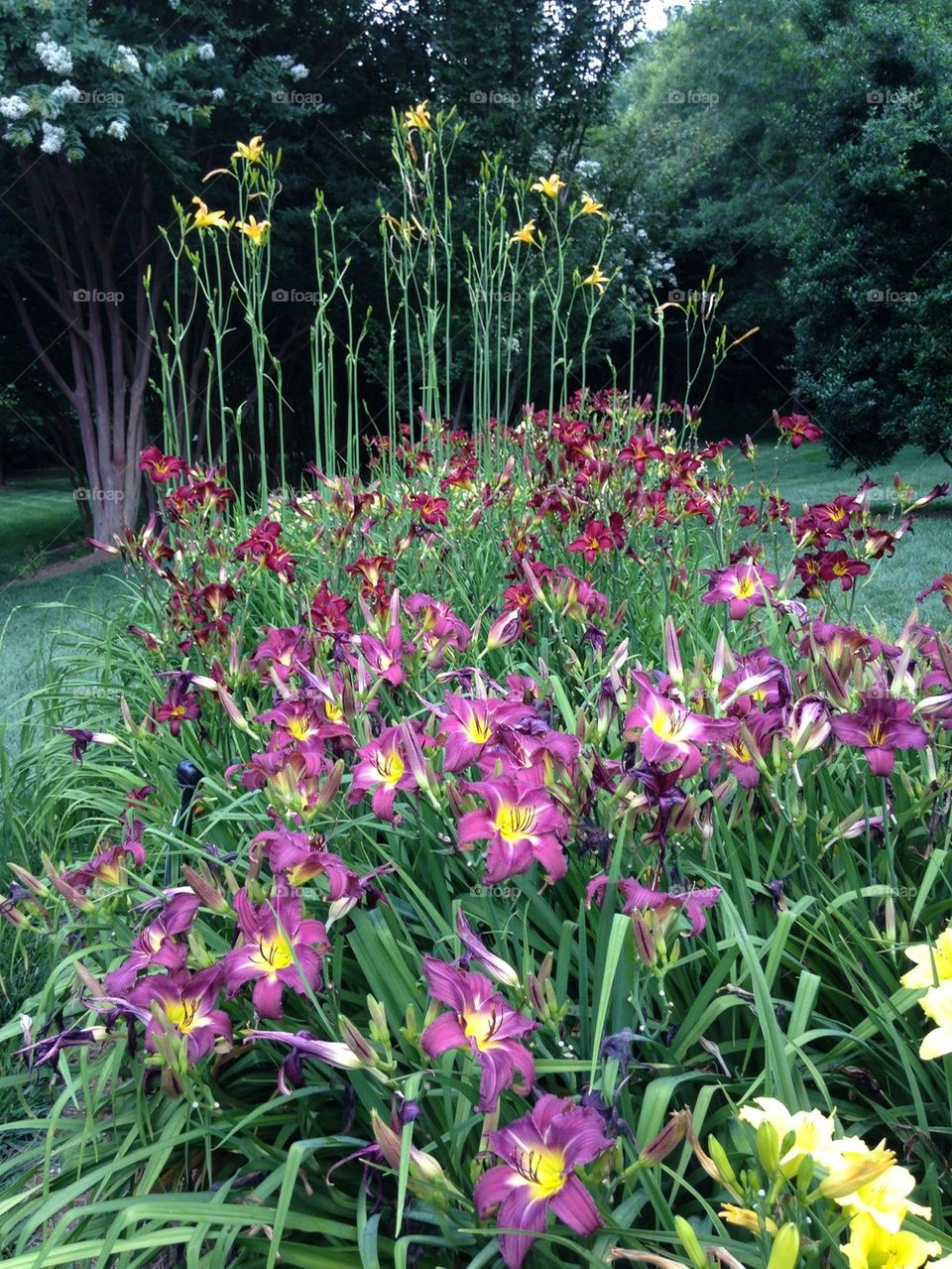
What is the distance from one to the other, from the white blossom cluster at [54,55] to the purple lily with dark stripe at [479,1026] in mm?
8490

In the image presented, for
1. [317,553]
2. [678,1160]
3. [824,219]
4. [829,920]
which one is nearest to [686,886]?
[829,920]

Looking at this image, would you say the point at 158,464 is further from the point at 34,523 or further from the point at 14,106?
the point at 34,523

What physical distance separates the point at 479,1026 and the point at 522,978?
0.53 feet

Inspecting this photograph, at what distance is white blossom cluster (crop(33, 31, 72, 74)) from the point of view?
746cm

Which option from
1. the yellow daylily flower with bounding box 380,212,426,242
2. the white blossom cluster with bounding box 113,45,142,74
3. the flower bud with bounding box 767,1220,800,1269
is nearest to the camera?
the flower bud with bounding box 767,1220,800,1269

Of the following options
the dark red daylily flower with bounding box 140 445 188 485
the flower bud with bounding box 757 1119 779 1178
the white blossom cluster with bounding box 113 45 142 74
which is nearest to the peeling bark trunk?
the white blossom cluster with bounding box 113 45 142 74

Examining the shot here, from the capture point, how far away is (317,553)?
3412 millimetres
